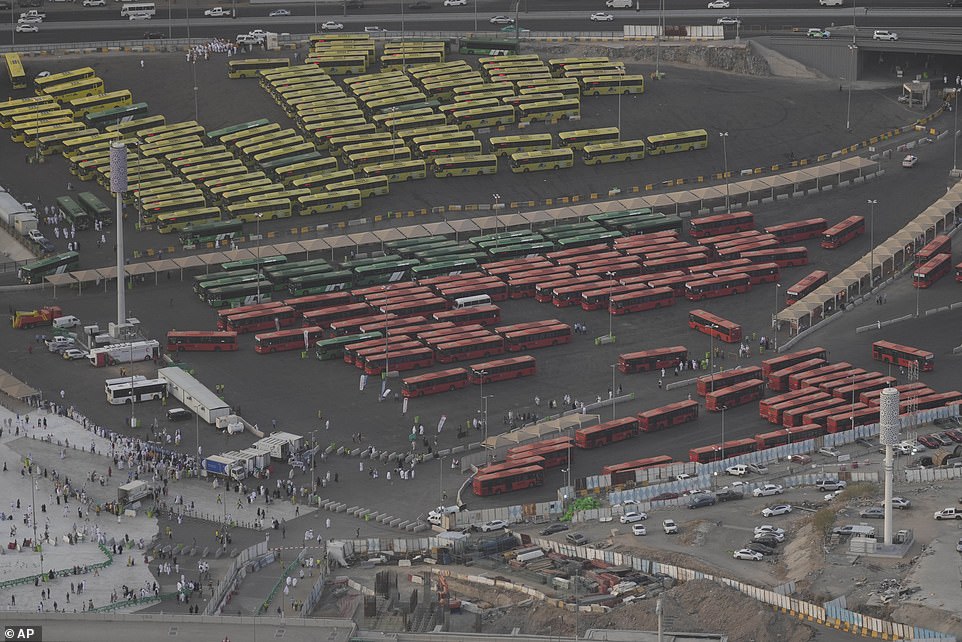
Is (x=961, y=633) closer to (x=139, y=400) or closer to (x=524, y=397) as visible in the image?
(x=524, y=397)

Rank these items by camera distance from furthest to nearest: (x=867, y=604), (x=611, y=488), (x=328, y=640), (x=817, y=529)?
(x=611, y=488)
(x=817, y=529)
(x=867, y=604)
(x=328, y=640)

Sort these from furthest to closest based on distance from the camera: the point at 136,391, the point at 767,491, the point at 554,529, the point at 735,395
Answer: the point at 136,391
the point at 735,395
the point at 767,491
the point at 554,529

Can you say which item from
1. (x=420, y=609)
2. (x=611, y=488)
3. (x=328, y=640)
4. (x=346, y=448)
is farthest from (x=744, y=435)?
(x=328, y=640)

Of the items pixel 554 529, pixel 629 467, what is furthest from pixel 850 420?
pixel 554 529

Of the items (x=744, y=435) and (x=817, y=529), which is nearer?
(x=817, y=529)

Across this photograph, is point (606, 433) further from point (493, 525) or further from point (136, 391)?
point (136, 391)
